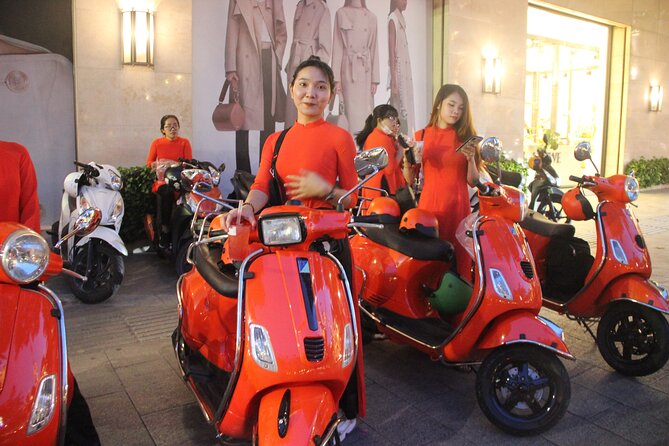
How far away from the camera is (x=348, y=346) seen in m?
2.16

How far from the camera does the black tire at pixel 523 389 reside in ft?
8.76

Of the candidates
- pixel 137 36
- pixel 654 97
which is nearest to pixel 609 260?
pixel 137 36

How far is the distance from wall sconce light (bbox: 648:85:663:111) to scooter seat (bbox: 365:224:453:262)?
1440 cm

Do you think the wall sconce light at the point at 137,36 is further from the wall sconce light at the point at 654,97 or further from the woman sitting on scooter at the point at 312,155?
the wall sconce light at the point at 654,97

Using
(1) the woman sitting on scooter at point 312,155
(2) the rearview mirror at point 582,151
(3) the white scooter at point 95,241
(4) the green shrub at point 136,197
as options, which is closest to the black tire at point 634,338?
(2) the rearview mirror at point 582,151

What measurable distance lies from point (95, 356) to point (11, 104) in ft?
17.0

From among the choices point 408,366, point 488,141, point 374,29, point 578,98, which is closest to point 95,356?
point 408,366

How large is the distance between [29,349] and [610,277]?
3.14 metres

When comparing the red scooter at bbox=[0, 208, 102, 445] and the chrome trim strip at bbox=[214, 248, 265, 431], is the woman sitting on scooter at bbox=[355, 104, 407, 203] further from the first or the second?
the red scooter at bbox=[0, 208, 102, 445]

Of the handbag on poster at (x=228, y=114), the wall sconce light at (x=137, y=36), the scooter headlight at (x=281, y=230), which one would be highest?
the wall sconce light at (x=137, y=36)

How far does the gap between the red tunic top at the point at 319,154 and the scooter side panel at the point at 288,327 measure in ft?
1.91

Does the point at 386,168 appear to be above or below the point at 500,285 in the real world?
above

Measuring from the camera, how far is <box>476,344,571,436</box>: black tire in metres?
2.67

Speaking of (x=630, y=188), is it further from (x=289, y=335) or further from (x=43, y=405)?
(x=43, y=405)
